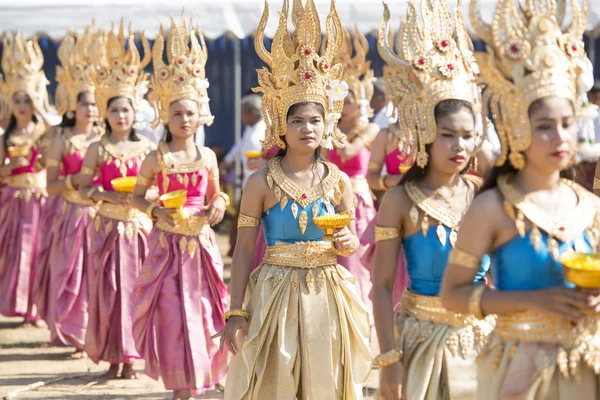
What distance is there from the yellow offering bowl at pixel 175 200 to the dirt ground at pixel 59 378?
1.49 metres

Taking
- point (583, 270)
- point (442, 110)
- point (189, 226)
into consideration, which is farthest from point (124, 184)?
point (583, 270)

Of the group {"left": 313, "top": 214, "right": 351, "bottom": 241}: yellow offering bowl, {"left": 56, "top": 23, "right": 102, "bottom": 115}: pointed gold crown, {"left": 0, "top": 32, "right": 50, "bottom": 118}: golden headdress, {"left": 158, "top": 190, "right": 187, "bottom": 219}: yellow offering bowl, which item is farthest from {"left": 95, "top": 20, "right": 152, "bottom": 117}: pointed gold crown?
{"left": 313, "top": 214, "right": 351, "bottom": 241}: yellow offering bowl

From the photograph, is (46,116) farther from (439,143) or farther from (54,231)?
(439,143)

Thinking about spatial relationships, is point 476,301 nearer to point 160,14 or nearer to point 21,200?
point 21,200

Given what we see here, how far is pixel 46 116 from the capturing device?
1051 centimetres

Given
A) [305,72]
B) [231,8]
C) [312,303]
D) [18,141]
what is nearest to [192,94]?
[305,72]

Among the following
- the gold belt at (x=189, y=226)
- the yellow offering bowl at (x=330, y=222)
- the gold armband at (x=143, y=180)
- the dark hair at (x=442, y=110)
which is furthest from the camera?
the gold armband at (x=143, y=180)

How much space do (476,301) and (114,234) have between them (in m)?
4.92

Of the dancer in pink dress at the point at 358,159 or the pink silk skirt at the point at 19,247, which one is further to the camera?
the pink silk skirt at the point at 19,247

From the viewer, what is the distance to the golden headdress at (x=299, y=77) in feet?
17.6

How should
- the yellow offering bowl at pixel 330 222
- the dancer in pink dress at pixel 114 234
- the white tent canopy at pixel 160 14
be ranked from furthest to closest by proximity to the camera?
1. the white tent canopy at pixel 160 14
2. the dancer in pink dress at pixel 114 234
3. the yellow offering bowl at pixel 330 222

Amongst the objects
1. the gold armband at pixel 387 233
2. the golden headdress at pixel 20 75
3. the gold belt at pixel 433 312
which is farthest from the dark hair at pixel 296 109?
the golden headdress at pixel 20 75

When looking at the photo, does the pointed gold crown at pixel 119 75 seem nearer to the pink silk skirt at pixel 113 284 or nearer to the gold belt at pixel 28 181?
the pink silk skirt at pixel 113 284

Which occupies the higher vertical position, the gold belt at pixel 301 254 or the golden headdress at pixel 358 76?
the golden headdress at pixel 358 76
